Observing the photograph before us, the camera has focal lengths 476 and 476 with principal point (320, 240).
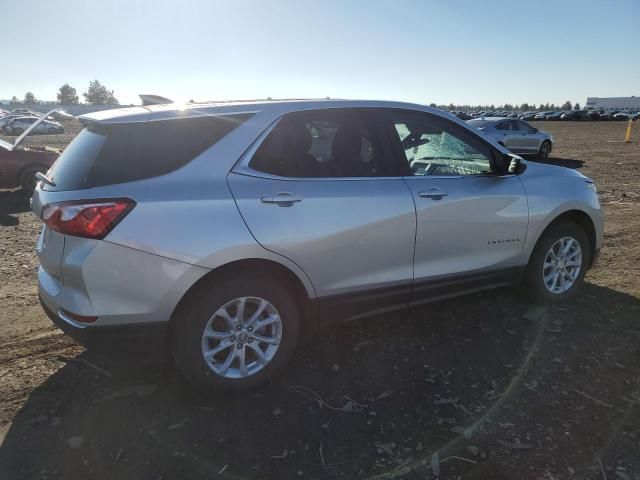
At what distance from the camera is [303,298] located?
3158 millimetres

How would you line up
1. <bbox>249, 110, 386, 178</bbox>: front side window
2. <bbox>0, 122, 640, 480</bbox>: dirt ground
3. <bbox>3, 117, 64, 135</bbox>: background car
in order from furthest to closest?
<bbox>3, 117, 64, 135</bbox>: background car < <bbox>249, 110, 386, 178</bbox>: front side window < <bbox>0, 122, 640, 480</bbox>: dirt ground

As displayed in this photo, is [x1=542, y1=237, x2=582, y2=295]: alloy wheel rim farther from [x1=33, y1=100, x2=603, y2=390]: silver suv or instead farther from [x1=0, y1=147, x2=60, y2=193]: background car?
[x1=0, y1=147, x2=60, y2=193]: background car

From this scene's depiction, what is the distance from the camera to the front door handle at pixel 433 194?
342 centimetres

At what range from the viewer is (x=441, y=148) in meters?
3.88

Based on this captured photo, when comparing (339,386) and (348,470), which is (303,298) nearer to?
(339,386)

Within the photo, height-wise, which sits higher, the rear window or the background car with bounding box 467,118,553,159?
the rear window

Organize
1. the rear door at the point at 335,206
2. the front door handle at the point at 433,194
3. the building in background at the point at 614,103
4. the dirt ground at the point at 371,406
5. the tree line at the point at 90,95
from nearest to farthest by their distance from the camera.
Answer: the dirt ground at the point at 371,406, the rear door at the point at 335,206, the front door handle at the point at 433,194, the tree line at the point at 90,95, the building in background at the point at 614,103

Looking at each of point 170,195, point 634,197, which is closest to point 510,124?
point 634,197

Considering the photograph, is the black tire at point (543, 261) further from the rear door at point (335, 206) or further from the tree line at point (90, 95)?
the tree line at point (90, 95)

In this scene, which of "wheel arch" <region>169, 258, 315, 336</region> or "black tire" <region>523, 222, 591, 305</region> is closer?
"wheel arch" <region>169, 258, 315, 336</region>

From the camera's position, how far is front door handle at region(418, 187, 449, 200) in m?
3.42

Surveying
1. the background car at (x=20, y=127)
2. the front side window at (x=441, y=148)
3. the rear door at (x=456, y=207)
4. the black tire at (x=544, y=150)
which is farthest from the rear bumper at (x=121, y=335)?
the background car at (x=20, y=127)

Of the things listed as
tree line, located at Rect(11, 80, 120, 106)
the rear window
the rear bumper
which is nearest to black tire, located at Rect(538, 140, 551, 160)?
the rear window

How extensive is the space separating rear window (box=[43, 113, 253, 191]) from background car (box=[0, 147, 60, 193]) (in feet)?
27.1
